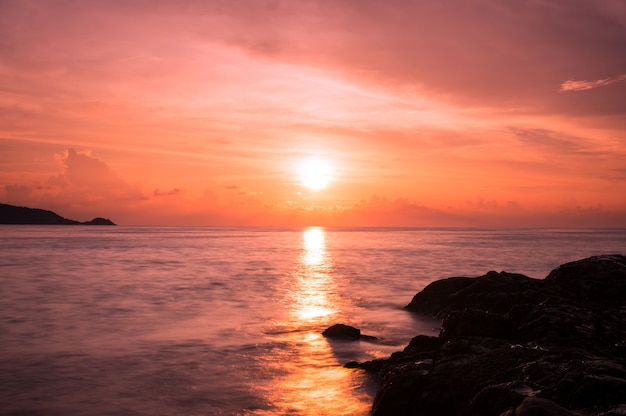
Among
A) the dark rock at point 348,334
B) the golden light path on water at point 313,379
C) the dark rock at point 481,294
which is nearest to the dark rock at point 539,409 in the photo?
the golden light path on water at point 313,379

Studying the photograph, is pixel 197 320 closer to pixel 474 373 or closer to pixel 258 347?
pixel 258 347

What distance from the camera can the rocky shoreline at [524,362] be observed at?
7699 millimetres

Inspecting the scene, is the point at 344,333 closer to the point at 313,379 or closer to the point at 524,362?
the point at 313,379

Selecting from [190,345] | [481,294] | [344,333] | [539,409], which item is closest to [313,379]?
[344,333]

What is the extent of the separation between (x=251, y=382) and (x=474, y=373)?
6.18 metres

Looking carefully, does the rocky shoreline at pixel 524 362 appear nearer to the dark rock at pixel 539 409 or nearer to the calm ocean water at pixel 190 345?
the dark rock at pixel 539 409

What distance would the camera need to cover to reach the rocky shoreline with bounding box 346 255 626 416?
7699mm

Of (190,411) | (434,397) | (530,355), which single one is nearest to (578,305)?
(530,355)

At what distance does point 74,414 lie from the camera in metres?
11.1

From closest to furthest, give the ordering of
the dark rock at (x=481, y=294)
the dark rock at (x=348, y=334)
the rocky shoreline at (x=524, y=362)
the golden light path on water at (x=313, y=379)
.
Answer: the rocky shoreline at (x=524, y=362)
the golden light path on water at (x=313, y=379)
the dark rock at (x=348, y=334)
the dark rock at (x=481, y=294)

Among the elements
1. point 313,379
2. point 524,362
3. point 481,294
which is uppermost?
point 524,362

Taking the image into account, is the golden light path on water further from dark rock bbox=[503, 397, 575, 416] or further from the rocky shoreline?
dark rock bbox=[503, 397, 575, 416]

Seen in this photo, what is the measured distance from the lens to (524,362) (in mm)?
9484

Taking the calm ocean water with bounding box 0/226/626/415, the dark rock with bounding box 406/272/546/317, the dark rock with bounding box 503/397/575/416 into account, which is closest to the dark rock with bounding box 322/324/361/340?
the calm ocean water with bounding box 0/226/626/415
